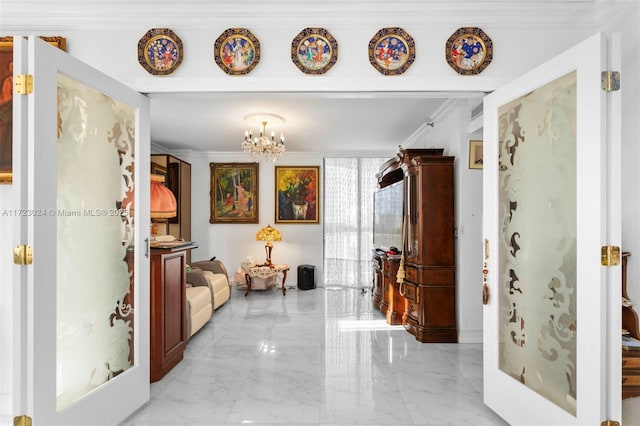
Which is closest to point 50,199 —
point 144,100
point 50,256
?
point 50,256

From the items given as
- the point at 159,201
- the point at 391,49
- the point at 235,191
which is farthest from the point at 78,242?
the point at 235,191

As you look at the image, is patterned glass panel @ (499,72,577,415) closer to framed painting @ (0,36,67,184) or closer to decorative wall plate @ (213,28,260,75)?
decorative wall plate @ (213,28,260,75)

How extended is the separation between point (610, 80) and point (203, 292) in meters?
4.13

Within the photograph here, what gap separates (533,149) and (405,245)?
2.41m

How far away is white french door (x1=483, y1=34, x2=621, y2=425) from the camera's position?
5.45ft

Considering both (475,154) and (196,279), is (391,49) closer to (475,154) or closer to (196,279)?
(475,154)

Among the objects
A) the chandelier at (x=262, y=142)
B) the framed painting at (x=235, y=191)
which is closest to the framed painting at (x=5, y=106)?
the chandelier at (x=262, y=142)

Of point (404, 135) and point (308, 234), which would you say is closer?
point (404, 135)

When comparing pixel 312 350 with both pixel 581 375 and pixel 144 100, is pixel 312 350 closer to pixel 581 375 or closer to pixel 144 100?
pixel 581 375

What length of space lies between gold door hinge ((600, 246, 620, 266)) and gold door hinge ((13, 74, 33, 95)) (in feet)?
9.43

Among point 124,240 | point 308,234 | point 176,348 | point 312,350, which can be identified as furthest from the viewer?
point 308,234

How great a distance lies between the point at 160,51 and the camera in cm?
241

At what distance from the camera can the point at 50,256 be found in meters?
1.76

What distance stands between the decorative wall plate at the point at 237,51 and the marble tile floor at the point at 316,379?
240 cm
